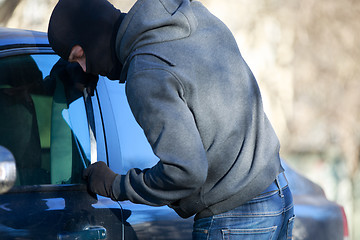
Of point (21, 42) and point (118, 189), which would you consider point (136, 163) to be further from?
point (21, 42)

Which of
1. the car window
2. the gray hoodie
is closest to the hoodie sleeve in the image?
the gray hoodie

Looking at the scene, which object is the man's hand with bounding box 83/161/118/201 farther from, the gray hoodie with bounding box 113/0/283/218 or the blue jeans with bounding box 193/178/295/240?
the blue jeans with bounding box 193/178/295/240

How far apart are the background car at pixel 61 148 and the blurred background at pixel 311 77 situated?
623 centimetres

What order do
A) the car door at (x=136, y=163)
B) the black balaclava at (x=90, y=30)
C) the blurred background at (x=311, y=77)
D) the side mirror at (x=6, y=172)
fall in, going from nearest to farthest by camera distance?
the side mirror at (x=6, y=172) → the black balaclava at (x=90, y=30) → the car door at (x=136, y=163) → the blurred background at (x=311, y=77)

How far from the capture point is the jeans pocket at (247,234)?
2.08m

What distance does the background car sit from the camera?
214 cm

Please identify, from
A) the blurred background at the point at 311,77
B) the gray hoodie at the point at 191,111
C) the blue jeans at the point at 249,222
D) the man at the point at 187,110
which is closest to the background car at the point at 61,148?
the man at the point at 187,110

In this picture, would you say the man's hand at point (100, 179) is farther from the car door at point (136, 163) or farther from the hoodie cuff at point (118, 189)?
the car door at point (136, 163)

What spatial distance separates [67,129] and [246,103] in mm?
793

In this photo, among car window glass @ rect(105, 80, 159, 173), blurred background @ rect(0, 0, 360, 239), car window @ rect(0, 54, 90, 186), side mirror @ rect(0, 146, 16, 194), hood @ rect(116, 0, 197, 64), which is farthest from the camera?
blurred background @ rect(0, 0, 360, 239)

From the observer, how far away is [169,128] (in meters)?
1.86

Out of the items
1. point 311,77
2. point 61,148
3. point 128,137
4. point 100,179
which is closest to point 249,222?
point 100,179

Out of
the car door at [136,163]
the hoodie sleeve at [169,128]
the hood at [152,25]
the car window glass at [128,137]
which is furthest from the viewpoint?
the car window glass at [128,137]

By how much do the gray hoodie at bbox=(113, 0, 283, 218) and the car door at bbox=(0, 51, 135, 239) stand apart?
0.77 ft
